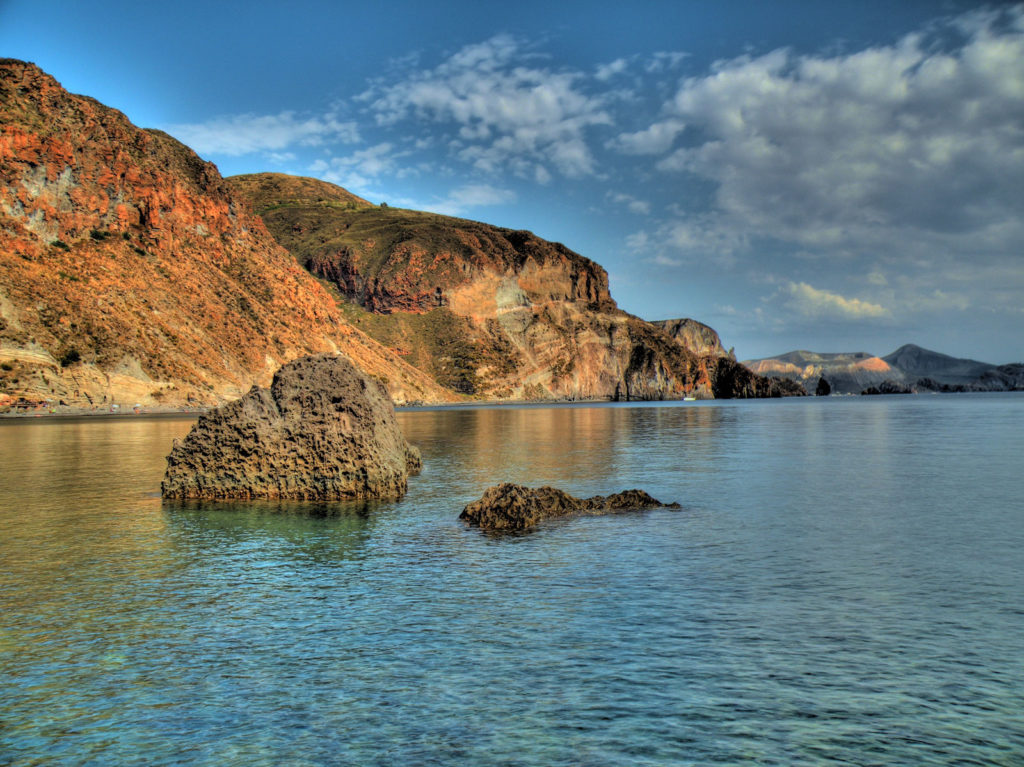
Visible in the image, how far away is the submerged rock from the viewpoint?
57.5 ft

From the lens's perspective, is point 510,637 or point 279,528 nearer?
point 510,637

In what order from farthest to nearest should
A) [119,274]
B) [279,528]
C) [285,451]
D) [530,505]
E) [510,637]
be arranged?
[119,274]
[285,451]
[530,505]
[279,528]
[510,637]

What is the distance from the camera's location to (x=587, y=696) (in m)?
7.39

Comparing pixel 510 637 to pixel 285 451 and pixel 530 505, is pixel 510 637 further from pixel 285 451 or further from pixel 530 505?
pixel 285 451

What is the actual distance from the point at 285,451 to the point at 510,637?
14.4 metres

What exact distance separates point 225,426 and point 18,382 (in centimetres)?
8109

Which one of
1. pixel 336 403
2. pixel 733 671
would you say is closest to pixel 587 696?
pixel 733 671

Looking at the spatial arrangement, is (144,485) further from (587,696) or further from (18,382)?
(18,382)

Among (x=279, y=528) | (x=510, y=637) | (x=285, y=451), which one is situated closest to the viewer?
(x=510, y=637)

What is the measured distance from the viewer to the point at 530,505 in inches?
712

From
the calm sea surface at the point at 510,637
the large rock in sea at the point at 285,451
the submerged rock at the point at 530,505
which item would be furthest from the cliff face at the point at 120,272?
the submerged rock at the point at 530,505

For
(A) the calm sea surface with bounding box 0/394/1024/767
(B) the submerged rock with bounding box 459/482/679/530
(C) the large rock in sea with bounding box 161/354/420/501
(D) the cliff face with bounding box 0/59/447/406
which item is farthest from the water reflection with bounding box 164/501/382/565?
(D) the cliff face with bounding box 0/59/447/406

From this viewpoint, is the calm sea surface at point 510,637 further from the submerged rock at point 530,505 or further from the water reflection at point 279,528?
the submerged rock at point 530,505

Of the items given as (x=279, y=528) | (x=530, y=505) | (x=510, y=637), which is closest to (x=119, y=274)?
(x=279, y=528)
